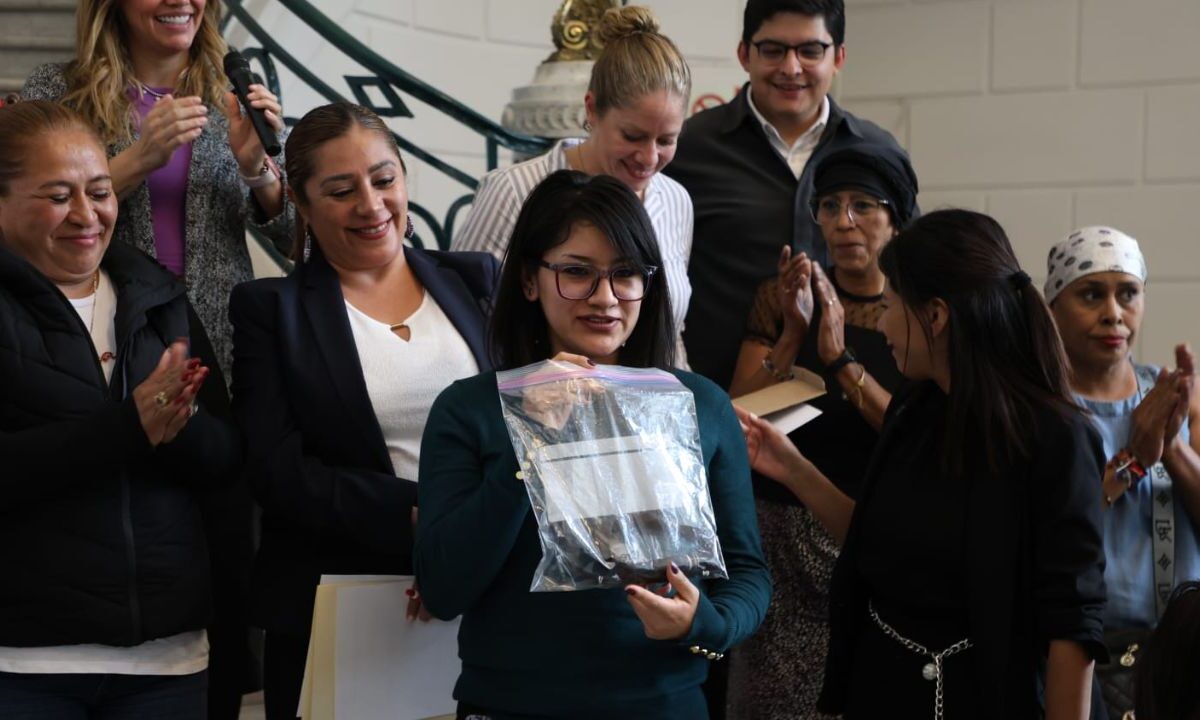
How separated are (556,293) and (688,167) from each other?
1290 millimetres

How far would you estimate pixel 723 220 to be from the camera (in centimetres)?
291

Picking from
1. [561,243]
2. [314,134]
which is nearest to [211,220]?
[314,134]

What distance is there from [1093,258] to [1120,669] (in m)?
0.72

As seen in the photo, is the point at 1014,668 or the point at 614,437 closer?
the point at 614,437

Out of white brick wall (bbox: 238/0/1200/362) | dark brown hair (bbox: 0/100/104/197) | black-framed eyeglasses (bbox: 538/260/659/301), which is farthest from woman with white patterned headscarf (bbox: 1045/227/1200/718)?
white brick wall (bbox: 238/0/1200/362)

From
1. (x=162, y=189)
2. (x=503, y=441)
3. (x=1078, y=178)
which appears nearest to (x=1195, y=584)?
(x=503, y=441)

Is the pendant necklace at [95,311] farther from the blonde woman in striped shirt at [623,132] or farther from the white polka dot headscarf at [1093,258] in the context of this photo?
the white polka dot headscarf at [1093,258]

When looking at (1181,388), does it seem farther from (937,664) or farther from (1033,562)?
(937,664)

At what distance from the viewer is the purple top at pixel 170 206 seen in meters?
2.47

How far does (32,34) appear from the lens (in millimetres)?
3637

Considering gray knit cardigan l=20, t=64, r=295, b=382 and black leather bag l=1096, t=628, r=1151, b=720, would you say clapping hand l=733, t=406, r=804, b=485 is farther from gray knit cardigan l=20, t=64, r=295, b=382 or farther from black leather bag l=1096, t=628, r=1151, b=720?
gray knit cardigan l=20, t=64, r=295, b=382

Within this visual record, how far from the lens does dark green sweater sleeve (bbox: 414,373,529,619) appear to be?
5.22 ft

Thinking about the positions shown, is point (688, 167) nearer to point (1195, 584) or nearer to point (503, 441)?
point (503, 441)

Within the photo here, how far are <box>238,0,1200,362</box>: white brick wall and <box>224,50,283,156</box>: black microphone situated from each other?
2.38 metres
